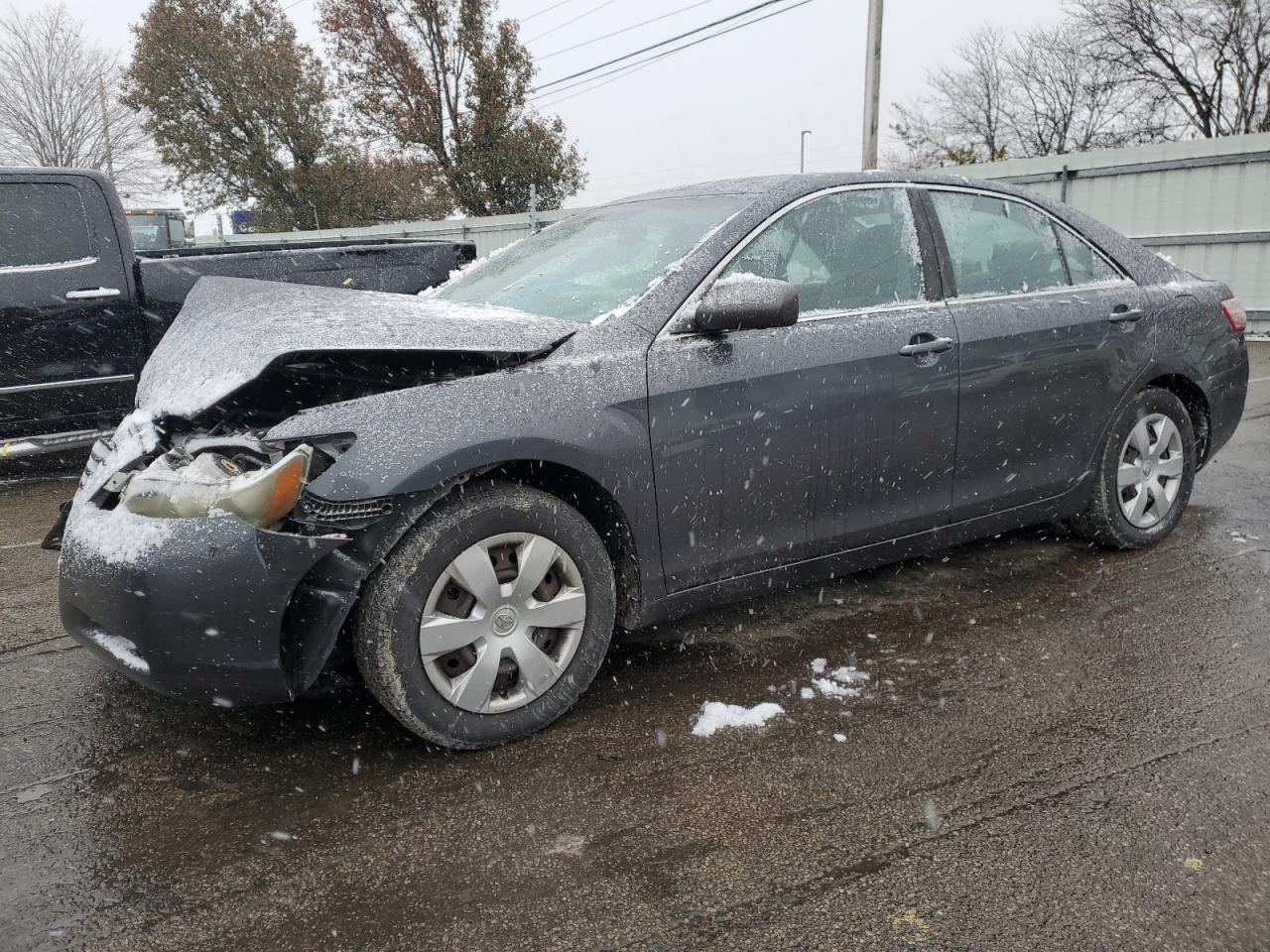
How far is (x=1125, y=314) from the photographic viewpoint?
4.04m

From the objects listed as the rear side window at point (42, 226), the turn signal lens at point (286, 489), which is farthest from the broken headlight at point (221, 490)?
the rear side window at point (42, 226)

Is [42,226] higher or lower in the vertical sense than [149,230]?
lower


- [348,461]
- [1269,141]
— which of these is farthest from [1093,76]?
[348,461]

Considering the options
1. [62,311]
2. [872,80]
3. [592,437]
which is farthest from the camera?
[872,80]

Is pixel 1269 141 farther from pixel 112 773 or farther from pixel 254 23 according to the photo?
pixel 254 23

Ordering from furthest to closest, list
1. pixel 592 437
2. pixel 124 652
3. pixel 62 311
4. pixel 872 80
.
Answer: pixel 872 80 → pixel 62 311 → pixel 592 437 → pixel 124 652

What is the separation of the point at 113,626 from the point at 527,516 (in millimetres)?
1075

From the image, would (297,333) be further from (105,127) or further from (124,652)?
(105,127)

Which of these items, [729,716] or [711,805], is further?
[729,716]

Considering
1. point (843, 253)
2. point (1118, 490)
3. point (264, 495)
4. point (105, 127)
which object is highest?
point (105, 127)

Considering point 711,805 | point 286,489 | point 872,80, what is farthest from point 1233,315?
point 872,80

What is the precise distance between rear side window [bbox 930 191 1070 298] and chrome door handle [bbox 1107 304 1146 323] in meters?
0.24

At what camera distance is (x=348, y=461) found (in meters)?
2.48

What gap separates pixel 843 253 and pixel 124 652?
2.54 metres
